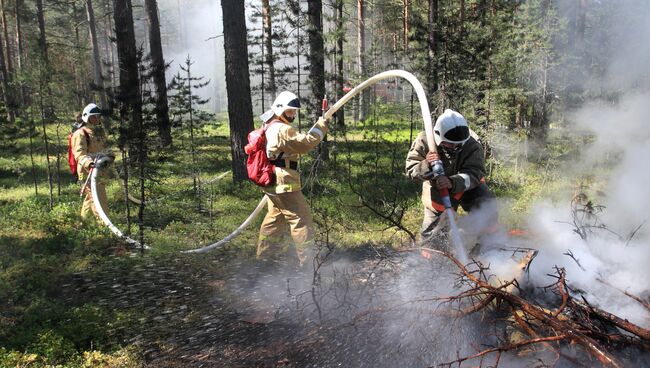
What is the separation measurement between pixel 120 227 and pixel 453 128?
237 inches

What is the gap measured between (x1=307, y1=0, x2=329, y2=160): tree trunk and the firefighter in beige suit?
20.6ft

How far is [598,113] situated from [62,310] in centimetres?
1478

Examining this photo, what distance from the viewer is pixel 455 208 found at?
5.43 m

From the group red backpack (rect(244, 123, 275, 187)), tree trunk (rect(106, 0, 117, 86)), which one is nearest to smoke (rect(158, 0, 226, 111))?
tree trunk (rect(106, 0, 117, 86))

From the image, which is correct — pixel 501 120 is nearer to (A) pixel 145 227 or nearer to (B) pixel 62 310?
(A) pixel 145 227

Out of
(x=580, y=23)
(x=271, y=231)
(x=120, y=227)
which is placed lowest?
(x=120, y=227)

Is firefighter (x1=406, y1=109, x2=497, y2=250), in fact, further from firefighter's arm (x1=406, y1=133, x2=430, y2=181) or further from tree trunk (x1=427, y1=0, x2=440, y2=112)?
tree trunk (x1=427, y1=0, x2=440, y2=112)

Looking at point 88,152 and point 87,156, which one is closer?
point 87,156

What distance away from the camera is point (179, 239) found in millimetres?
7371

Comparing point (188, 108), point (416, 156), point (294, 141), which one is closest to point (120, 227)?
point (294, 141)

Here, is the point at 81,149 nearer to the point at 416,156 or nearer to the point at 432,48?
the point at 416,156

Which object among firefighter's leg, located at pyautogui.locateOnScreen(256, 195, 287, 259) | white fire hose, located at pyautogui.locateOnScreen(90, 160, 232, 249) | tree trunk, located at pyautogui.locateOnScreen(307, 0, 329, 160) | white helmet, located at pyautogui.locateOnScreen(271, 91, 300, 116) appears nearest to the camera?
white helmet, located at pyautogui.locateOnScreen(271, 91, 300, 116)

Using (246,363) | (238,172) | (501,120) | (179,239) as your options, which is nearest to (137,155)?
(179,239)

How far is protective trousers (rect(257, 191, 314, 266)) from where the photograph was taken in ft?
18.6
